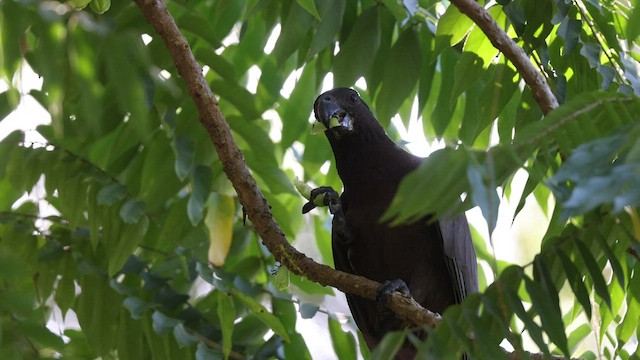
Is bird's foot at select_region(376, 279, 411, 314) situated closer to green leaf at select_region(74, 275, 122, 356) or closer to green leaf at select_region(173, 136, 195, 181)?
green leaf at select_region(173, 136, 195, 181)

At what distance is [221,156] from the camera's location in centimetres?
233

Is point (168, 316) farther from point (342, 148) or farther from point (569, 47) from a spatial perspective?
point (569, 47)

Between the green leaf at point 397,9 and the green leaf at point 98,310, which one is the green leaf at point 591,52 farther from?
the green leaf at point 98,310

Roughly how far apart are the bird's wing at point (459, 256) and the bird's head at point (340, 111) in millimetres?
488

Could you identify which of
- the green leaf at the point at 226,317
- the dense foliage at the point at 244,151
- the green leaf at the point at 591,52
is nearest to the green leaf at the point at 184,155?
the dense foliage at the point at 244,151

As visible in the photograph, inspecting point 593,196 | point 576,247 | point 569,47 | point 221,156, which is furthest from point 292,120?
point 593,196

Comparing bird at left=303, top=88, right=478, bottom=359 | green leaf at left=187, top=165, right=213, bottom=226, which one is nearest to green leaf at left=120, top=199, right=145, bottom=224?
green leaf at left=187, top=165, right=213, bottom=226

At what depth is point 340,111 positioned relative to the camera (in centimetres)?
292

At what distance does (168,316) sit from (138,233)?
32cm

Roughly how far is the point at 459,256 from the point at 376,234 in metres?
0.29

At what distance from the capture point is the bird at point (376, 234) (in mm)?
2887

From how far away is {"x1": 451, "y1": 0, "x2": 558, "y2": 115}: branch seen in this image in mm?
2186

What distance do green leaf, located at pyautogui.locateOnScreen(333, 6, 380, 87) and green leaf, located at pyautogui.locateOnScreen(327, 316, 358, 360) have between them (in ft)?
2.68

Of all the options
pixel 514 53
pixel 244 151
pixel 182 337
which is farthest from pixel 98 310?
pixel 514 53
